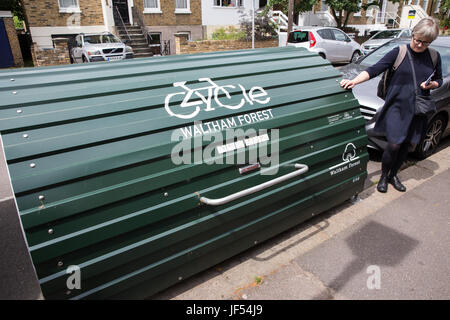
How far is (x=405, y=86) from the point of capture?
328cm

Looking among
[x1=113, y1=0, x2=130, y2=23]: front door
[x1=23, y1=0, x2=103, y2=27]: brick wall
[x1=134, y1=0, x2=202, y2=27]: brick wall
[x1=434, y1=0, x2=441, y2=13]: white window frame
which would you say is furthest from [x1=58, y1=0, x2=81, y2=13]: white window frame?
[x1=434, y1=0, x2=441, y2=13]: white window frame

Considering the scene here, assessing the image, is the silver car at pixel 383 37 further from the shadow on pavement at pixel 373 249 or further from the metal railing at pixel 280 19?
the shadow on pavement at pixel 373 249

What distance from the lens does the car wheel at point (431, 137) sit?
4.59 m

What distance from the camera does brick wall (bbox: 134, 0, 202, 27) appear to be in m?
16.5

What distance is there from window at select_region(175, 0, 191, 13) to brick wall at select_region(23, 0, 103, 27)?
12.6ft

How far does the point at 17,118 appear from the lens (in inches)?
67.0

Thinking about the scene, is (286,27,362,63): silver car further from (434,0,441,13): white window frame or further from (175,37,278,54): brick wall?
(434,0,441,13): white window frame

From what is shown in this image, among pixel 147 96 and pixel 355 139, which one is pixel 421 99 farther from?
pixel 147 96

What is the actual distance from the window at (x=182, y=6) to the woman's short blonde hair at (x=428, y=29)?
1601 cm

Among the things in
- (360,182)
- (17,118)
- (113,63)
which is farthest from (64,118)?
(360,182)

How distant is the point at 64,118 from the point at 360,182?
285 centimetres

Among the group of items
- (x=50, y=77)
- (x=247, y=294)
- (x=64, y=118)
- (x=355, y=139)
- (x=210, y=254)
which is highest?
(x=50, y=77)

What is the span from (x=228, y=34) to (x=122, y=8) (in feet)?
19.9

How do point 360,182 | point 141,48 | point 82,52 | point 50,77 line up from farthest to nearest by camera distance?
point 141,48 → point 82,52 → point 360,182 → point 50,77
